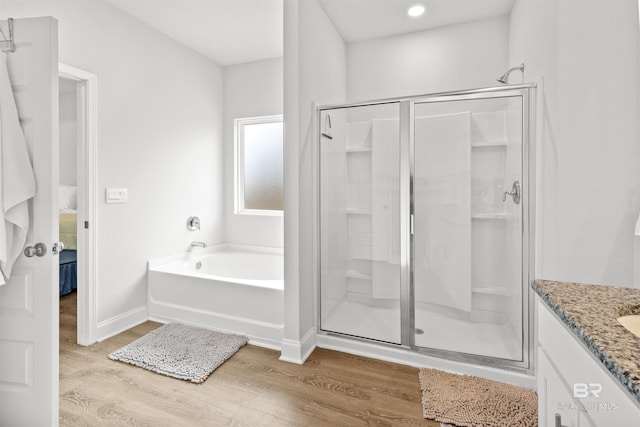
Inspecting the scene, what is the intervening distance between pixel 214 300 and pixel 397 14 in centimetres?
284

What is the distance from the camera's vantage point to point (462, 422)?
157 cm

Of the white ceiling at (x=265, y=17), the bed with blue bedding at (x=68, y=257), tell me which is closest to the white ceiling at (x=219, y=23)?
the white ceiling at (x=265, y=17)

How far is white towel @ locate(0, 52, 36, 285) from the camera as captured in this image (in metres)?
1.37

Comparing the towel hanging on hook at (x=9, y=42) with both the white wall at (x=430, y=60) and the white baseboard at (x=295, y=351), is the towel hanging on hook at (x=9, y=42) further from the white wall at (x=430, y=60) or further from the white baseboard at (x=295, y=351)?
the white wall at (x=430, y=60)

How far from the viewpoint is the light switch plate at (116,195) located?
253 centimetres

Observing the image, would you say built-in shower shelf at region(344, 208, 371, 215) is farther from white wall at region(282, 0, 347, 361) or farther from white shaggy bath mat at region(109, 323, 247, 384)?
white shaggy bath mat at region(109, 323, 247, 384)

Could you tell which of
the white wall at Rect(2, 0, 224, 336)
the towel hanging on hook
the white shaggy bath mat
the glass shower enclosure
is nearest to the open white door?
the towel hanging on hook

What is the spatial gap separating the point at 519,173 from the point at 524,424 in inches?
53.1

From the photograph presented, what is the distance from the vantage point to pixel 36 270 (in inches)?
56.5

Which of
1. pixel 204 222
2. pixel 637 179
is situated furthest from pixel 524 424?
pixel 204 222

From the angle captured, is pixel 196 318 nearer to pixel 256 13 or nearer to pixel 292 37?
pixel 292 37

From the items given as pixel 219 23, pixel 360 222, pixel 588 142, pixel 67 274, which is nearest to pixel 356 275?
pixel 360 222

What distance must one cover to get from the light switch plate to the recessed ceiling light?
9.21 feet
